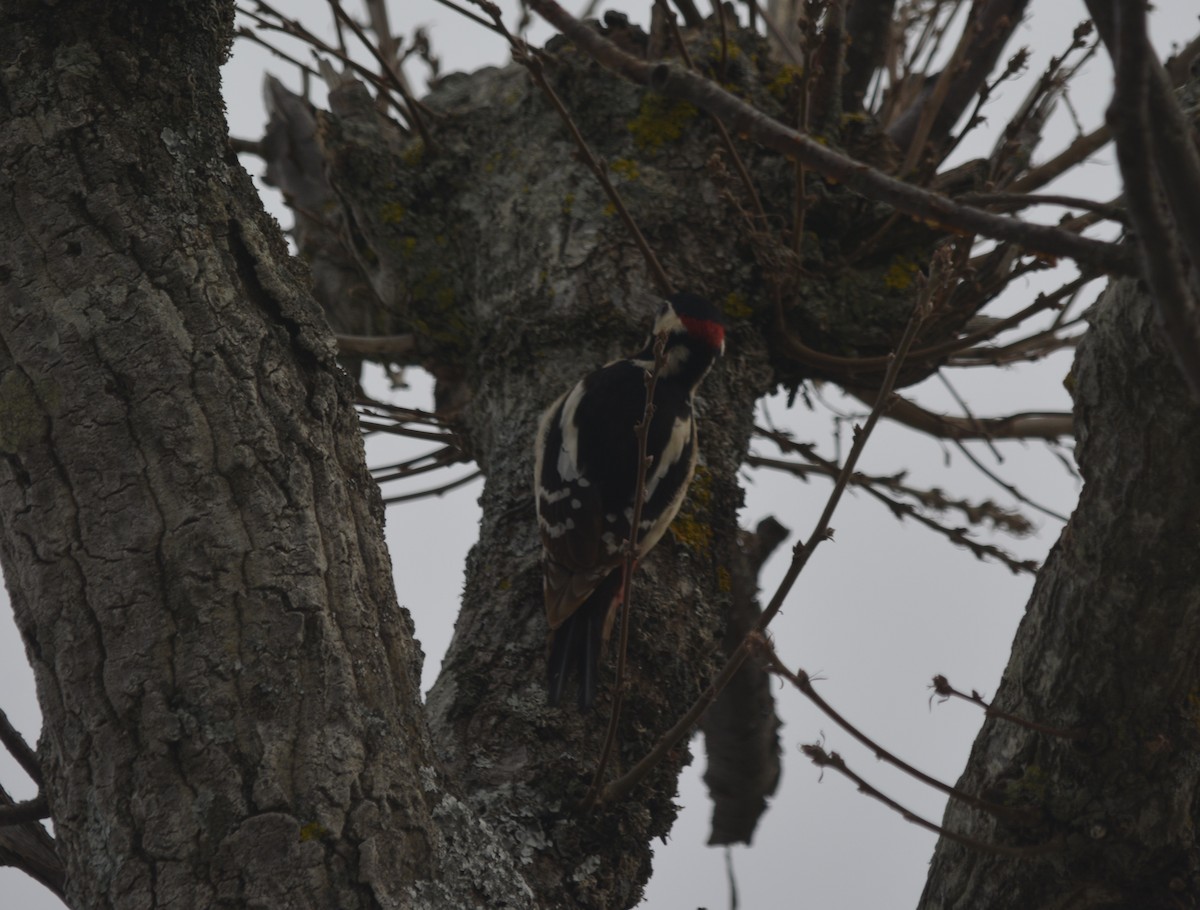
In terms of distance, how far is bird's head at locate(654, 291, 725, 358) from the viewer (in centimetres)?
293

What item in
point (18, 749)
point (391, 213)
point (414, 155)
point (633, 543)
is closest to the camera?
point (18, 749)

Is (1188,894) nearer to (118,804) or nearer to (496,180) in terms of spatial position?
(118,804)

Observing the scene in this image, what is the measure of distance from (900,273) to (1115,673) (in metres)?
1.77

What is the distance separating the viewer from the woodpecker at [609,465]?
2664mm

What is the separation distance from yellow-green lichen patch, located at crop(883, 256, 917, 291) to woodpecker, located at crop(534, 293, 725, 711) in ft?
1.72

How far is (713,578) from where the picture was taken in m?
2.80

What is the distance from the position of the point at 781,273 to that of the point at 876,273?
1.33ft

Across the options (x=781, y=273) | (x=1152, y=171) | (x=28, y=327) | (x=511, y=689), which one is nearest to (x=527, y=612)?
(x=511, y=689)

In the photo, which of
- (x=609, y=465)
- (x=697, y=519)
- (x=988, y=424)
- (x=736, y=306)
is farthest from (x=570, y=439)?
(x=988, y=424)

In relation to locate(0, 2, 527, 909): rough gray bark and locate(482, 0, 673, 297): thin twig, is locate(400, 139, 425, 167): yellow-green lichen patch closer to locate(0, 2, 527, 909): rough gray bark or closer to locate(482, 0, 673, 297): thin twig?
locate(482, 0, 673, 297): thin twig

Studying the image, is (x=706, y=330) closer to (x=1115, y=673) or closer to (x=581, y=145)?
(x=581, y=145)

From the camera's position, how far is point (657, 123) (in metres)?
3.39

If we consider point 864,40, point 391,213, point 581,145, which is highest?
point 864,40

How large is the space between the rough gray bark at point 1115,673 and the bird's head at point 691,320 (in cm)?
127
